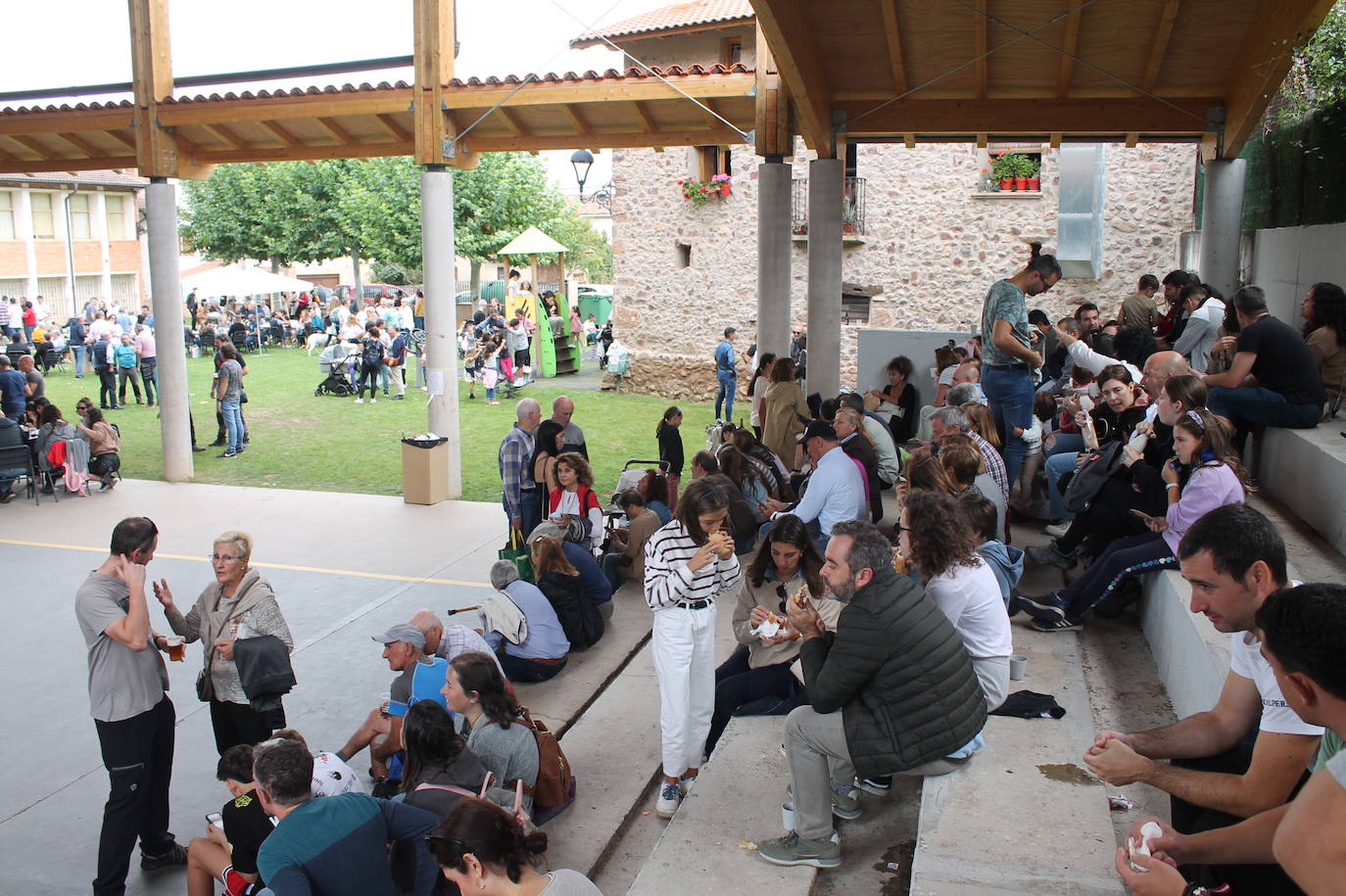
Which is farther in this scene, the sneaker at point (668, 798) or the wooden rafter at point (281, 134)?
the wooden rafter at point (281, 134)

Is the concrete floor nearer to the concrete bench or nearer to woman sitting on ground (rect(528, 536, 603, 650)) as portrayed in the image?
woman sitting on ground (rect(528, 536, 603, 650))

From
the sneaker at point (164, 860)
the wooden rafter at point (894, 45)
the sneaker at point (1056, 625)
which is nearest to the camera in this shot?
the sneaker at point (164, 860)

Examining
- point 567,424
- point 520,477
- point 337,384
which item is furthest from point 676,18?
point 520,477

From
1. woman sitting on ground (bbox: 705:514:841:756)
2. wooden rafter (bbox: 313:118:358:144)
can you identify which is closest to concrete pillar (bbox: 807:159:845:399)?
wooden rafter (bbox: 313:118:358:144)

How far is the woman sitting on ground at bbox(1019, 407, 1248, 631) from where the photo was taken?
5.22 metres

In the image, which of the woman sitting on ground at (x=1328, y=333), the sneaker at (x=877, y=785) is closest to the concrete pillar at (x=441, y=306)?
the woman sitting on ground at (x=1328, y=333)

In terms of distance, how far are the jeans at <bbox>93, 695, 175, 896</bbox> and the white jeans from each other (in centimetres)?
244

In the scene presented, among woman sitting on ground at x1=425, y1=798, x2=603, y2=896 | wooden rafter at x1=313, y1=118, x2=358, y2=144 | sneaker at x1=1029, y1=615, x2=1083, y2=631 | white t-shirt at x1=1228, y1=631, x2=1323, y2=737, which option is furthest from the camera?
wooden rafter at x1=313, y1=118, x2=358, y2=144

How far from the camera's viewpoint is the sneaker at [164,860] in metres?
5.34

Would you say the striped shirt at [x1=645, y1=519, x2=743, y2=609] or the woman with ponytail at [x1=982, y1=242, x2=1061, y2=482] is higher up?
the woman with ponytail at [x1=982, y1=242, x2=1061, y2=482]

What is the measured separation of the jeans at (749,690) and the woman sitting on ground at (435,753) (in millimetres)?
1384

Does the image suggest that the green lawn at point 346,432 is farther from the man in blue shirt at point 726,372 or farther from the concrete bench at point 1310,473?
the concrete bench at point 1310,473

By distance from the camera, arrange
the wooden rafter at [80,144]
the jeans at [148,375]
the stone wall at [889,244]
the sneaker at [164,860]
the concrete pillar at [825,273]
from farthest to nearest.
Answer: the jeans at [148,375] < the stone wall at [889,244] < the wooden rafter at [80,144] < the concrete pillar at [825,273] < the sneaker at [164,860]

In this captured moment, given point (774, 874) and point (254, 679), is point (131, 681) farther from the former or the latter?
point (774, 874)
